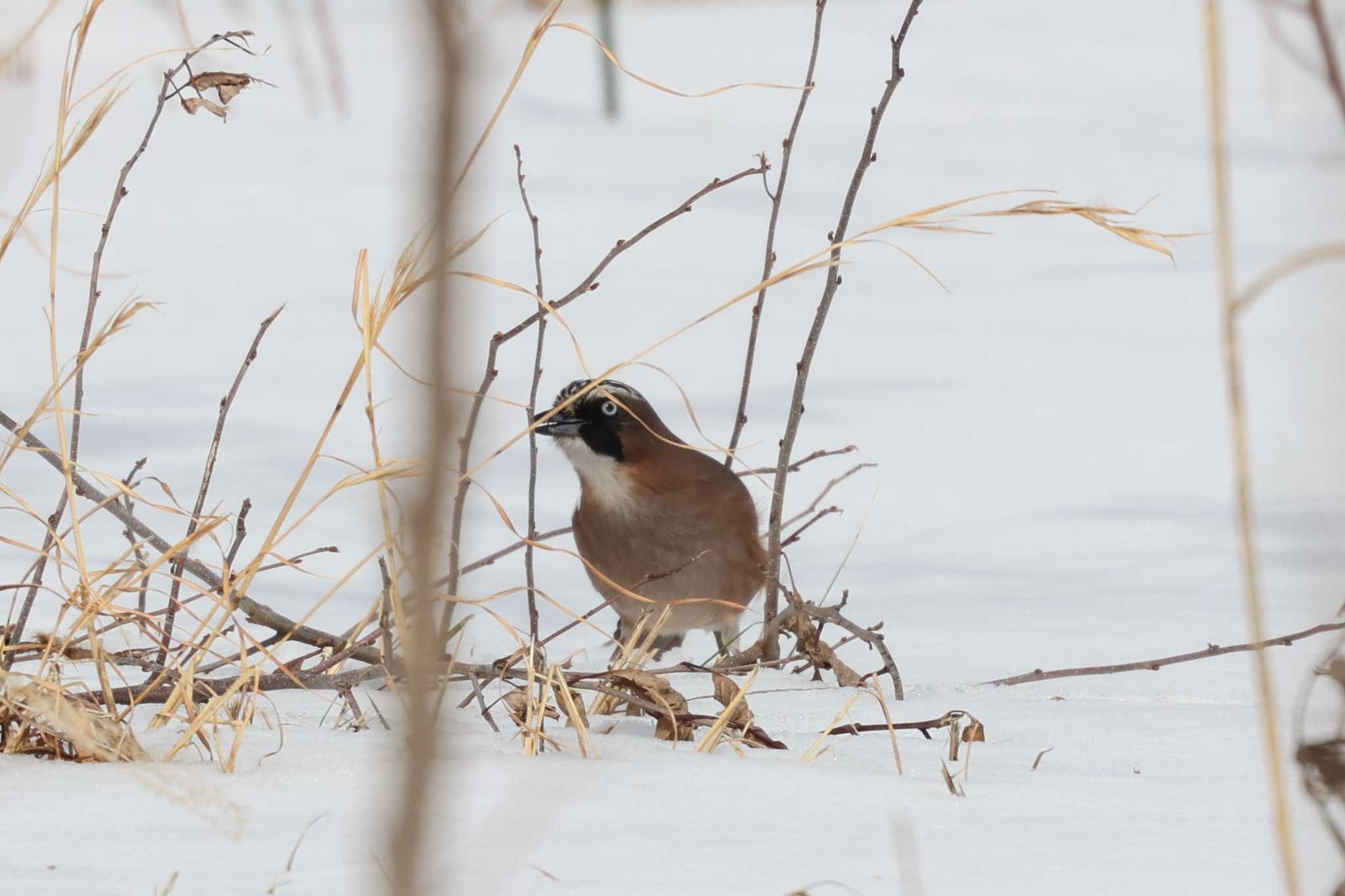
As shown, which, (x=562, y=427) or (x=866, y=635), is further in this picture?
(x=562, y=427)

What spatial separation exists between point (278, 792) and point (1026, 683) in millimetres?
1737

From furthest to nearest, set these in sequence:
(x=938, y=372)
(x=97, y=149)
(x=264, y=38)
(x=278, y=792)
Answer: (x=264, y=38) < (x=97, y=149) < (x=938, y=372) < (x=278, y=792)

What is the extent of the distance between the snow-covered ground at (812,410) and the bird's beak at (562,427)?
1.45 ft

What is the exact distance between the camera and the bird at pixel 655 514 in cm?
384

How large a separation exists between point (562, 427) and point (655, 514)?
31 centimetres

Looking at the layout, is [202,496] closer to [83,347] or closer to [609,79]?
[83,347]

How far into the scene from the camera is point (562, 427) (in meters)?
3.94

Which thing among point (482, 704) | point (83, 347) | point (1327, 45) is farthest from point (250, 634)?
point (1327, 45)

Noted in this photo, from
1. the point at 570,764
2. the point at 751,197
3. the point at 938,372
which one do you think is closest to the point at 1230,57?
the point at 751,197

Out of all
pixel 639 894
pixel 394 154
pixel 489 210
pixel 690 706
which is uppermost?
pixel 394 154

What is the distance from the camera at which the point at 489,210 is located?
9430 millimetres

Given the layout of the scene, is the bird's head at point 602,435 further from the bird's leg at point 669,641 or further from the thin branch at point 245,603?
the thin branch at point 245,603

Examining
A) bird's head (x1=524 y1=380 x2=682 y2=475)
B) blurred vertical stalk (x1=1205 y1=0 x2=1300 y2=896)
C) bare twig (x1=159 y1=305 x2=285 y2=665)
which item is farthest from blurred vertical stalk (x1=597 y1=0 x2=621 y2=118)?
blurred vertical stalk (x1=1205 y1=0 x2=1300 y2=896)

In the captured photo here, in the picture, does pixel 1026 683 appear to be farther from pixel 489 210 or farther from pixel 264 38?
pixel 264 38
